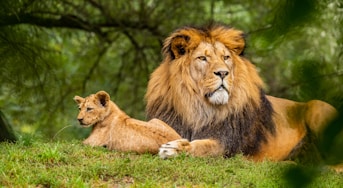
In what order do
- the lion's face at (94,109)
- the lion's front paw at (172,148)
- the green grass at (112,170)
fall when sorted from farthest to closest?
the lion's face at (94,109) → the lion's front paw at (172,148) → the green grass at (112,170)

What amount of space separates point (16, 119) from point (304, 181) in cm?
1070

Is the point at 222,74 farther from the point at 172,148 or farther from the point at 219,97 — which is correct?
the point at 172,148

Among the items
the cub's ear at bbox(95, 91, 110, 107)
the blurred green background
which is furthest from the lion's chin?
the blurred green background

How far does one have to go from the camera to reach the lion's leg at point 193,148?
5.85 meters

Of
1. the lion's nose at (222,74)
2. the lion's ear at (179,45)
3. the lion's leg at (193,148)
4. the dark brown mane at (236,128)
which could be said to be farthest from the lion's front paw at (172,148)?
the lion's ear at (179,45)

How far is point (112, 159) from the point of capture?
5520mm

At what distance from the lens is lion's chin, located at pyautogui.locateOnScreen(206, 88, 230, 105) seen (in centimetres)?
655

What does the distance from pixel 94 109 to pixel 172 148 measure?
0.89m

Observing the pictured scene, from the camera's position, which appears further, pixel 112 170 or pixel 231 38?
pixel 231 38

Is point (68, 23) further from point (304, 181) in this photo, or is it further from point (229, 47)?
point (304, 181)

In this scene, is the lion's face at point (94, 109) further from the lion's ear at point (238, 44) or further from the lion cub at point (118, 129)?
the lion's ear at point (238, 44)

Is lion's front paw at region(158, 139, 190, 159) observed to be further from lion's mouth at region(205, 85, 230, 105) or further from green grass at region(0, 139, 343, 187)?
lion's mouth at region(205, 85, 230, 105)

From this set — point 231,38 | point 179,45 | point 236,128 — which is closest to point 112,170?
point 236,128

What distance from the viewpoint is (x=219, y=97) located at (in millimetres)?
6559
